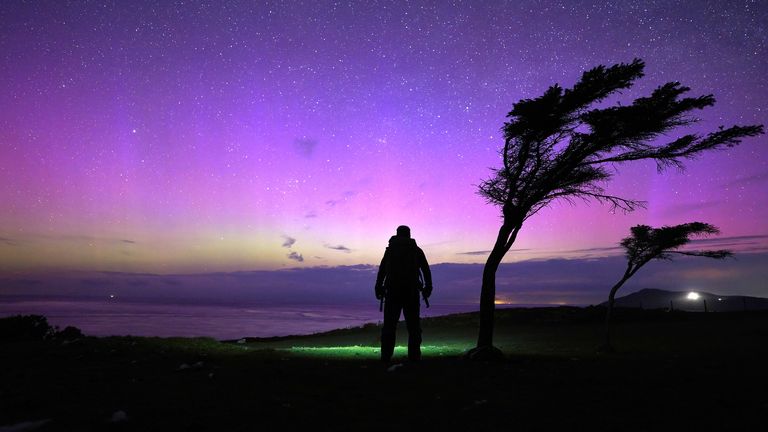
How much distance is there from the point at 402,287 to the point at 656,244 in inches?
563

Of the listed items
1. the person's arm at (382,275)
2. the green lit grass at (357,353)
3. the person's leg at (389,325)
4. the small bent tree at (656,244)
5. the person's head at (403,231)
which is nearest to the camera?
the person's leg at (389,325)

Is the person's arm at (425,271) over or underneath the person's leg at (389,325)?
over

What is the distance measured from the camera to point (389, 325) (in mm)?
9594

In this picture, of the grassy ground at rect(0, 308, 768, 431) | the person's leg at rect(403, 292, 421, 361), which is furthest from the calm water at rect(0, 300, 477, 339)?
the grassy ground at rect(0, 308, 768, 431)

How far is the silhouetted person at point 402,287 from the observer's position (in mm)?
9570

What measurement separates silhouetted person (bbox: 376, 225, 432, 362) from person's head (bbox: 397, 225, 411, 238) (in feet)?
0.08

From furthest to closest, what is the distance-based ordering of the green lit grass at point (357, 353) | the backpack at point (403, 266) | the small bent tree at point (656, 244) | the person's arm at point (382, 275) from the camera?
the small bent tree at point (656, 244), the green lit grass at point (357, 353), the person's arm at point (382, 275), the backpack at point (403, 266)

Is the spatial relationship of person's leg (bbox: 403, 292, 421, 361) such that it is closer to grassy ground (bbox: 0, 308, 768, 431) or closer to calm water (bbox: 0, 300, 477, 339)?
grassy ground (bbox: 0, 308, 768, 431)

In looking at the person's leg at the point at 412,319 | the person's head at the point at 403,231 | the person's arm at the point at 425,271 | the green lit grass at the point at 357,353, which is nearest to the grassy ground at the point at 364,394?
the person's leg at the point at 412,319

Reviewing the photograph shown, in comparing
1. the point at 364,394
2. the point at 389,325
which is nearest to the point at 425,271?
the point at 389,325

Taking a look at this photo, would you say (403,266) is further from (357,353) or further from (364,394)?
(364,394)

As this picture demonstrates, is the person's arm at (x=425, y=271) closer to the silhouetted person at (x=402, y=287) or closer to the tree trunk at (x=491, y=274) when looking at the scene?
the silhouetted person at (x=402, y=287)

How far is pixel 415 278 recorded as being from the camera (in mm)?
9867

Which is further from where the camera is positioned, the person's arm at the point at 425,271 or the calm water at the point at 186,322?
the calm water at the point at 186,322
